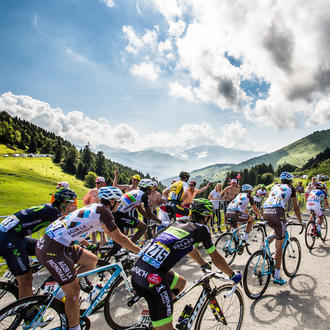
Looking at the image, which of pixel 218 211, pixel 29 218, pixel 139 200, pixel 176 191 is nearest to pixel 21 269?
pixel 29 218

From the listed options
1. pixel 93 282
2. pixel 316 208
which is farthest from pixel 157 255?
pixel 316 208

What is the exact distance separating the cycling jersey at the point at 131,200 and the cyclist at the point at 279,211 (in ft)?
11.2

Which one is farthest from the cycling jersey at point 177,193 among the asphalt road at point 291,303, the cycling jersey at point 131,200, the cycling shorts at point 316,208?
the cycling shorts at point 316,208

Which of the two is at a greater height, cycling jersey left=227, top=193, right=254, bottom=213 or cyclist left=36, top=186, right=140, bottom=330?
cycling jersey left=227, top=193, right=254, bottom=213

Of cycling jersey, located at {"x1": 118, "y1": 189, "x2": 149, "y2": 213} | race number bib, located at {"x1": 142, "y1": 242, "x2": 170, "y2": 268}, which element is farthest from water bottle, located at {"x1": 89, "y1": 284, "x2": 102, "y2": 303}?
cycling jersey, located at {"x1": 118, "y1": 189, "x2": 149, "y2": 213}

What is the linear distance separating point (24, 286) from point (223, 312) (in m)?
3.33

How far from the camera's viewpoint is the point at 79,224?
331 cm

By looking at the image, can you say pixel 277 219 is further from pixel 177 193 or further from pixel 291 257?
pixel 177 193

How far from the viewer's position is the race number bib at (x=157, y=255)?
287cm

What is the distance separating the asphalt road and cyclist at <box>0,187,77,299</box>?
1.50 metres

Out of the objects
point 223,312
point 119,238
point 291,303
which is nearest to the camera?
point 223,312

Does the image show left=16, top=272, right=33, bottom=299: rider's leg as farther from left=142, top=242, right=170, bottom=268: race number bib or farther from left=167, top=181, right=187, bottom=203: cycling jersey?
left=167, top=181, right=187, bottom=203: cycling jersey

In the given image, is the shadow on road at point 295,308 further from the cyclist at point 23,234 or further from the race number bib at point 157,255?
the cyclist at point 23,234

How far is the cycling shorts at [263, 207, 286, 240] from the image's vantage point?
5.46m
